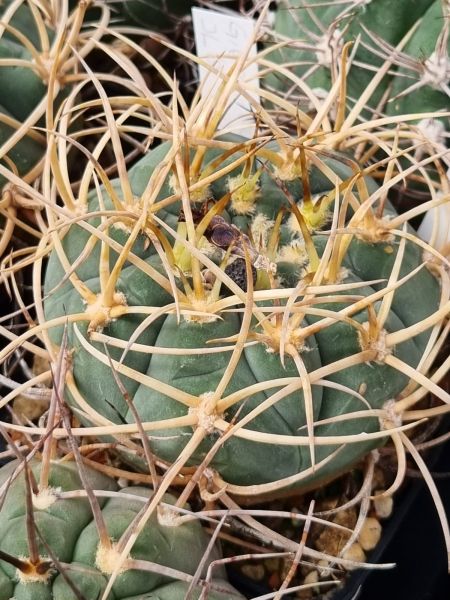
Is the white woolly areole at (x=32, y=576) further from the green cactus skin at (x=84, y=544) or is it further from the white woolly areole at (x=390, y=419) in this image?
the white woolly areole at (x=390, y=419)

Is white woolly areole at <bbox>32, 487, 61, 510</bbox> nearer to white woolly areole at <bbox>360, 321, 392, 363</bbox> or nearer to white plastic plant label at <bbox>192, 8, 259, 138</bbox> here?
white woolly areole at <bbox>360, 321, 392, 363</bbox>

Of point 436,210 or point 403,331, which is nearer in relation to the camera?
point 403,331

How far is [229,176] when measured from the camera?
0.67 meters

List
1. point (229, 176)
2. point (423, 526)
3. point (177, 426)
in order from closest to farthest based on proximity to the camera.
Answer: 1. point (177, 426)
2. point (229, 176)
3. point (423, 526)

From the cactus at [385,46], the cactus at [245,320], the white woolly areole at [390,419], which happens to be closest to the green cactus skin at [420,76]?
the cactus at [385,46]

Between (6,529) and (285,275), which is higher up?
(285,275)

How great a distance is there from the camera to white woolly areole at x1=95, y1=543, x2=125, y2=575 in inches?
22.0

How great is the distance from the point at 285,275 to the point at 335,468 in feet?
0.52

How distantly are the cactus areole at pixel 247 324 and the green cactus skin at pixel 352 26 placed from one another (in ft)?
0.83

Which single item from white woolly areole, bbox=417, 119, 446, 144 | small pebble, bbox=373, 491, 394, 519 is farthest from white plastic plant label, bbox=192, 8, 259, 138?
small pebble, bbox=373, 491, 394, 519

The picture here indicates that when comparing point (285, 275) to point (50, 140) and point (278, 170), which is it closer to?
point (278, 170)

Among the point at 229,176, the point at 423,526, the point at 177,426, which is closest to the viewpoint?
the point at 177,426

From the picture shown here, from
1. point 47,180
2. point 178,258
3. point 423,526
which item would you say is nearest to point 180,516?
point 178,258

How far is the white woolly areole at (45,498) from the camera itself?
60 cm
